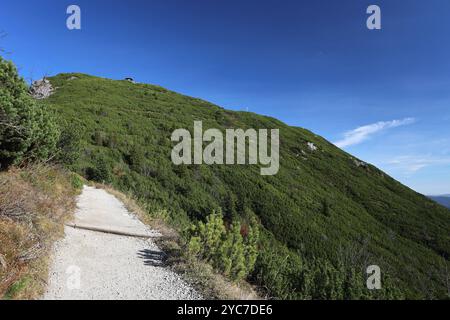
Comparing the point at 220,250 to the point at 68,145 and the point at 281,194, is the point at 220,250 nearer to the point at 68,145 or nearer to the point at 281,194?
the point at 68,145

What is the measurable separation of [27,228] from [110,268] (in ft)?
5.73

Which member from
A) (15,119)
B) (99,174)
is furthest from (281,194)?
(15,119)

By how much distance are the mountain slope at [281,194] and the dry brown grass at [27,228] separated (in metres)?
4.28

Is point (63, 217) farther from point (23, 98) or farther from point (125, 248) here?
point (23, 98)

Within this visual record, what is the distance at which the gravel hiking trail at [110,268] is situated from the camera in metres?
4.93

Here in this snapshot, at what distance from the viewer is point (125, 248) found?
23.5 feet

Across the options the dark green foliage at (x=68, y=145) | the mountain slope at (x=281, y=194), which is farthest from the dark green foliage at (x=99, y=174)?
the dark green foliage at (x=68, y=145)

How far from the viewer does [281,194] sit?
37531 millimetres

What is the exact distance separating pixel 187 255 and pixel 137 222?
3885 millimetres

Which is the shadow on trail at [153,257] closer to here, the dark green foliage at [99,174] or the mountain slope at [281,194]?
the mountain slope at [281,194]
